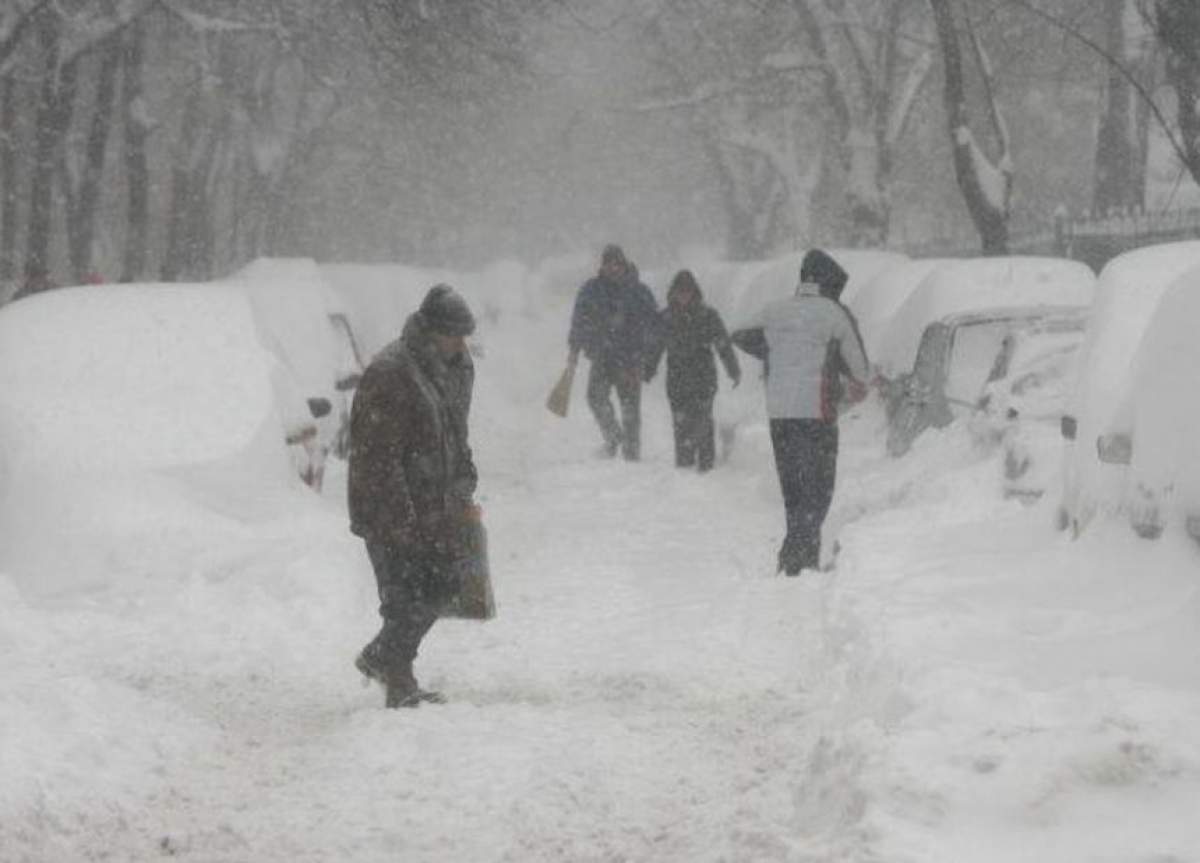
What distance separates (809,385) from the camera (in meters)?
9.59

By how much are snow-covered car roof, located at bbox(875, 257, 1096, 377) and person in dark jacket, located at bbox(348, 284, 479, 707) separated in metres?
6.41

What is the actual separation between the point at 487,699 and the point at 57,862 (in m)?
2.31

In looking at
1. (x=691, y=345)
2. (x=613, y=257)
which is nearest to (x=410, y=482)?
(x=691, y=345)

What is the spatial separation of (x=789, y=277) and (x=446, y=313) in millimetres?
16406

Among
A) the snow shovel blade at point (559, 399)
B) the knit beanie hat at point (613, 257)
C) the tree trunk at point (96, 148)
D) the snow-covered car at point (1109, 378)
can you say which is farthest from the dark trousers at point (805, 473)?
the tree trunk at point (96, 148)

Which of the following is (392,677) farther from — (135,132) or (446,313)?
(135,132)

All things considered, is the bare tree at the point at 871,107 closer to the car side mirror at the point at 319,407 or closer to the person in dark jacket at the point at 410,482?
the car side mirror at the point at 319,407

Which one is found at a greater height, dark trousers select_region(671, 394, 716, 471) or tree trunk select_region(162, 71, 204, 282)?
tree trunk select_region(162, 71, 204, 282)

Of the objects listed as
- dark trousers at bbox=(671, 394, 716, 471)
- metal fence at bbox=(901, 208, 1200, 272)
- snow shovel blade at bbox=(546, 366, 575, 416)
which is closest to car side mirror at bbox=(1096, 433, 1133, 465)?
snow shovel blade at bbox=(546, 366, 575, 416)

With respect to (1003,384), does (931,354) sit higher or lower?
higher

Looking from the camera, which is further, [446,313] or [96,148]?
[96,148]

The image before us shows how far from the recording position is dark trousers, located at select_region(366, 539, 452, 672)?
23.0ft

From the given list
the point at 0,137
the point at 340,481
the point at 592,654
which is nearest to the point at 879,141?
the point at 0,137

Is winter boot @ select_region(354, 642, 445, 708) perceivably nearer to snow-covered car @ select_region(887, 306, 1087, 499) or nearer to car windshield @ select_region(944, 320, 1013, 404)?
snow-covered car @ select_region(887, 306, 1087, 499)
